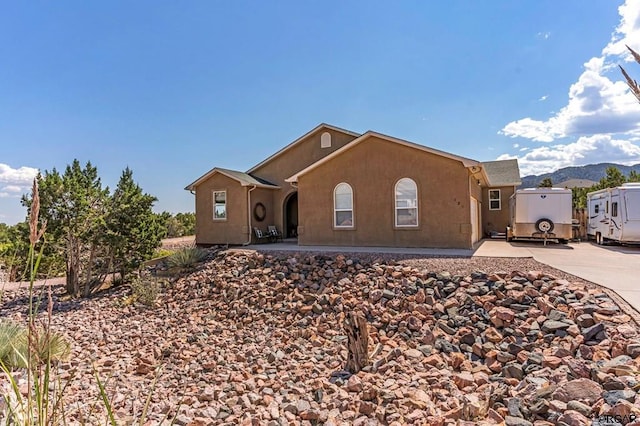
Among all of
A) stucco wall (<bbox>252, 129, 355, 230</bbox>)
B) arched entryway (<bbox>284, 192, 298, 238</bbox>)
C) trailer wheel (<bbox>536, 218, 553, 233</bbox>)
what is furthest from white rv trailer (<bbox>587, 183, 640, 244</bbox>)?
arched entryway (<bbox>284, 192, 298, 238</bbox>)

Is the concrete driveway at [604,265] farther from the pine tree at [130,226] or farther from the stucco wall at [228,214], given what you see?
the pine tree at [130,226]

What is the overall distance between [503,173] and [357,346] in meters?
16.5

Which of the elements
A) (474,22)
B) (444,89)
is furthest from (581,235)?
(474,22)

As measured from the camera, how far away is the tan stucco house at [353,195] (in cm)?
1198

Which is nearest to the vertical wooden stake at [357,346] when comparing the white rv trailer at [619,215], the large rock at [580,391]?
the large rock at [580,391]

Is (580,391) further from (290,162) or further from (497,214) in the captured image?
(497,214)

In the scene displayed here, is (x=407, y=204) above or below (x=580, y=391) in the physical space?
above

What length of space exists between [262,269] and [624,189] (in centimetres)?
1386

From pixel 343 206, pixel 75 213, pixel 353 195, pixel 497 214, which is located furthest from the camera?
pixel 497 214

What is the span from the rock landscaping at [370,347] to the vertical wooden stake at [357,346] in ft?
0.50

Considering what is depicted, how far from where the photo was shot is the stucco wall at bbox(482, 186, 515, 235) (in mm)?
17750

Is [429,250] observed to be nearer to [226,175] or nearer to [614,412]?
[614,412]

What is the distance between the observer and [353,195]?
13.2 meters

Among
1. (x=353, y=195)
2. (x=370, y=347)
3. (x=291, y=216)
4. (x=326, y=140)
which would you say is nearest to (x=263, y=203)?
(x=291, y=216)
